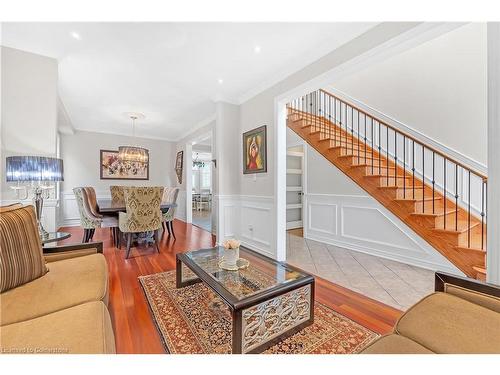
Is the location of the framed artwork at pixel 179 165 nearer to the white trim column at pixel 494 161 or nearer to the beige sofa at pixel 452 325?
the white trim column at pixel 494 161

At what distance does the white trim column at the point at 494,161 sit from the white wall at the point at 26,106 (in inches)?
159

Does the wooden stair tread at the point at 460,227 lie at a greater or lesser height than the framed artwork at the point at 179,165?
lesser

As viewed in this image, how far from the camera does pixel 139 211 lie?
10.8ft

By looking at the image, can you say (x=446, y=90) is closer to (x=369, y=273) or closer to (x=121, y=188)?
(x=369, y=273)

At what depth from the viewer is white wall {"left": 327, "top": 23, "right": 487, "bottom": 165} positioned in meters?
3.08

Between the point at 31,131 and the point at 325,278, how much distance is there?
12.2 ft

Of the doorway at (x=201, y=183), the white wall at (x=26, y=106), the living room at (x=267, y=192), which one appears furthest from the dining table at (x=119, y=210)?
the doorway at (x=201, y=183)

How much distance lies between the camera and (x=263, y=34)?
7.26ft

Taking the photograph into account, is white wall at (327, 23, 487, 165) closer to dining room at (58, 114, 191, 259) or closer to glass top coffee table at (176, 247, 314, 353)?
glass top coffee table at (176, 247, 314, 353)

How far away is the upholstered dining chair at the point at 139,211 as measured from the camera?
3209mm

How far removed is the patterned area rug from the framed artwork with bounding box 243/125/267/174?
1.99 metres

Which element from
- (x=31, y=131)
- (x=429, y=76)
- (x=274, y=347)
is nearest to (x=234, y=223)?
(x=274, y=347)

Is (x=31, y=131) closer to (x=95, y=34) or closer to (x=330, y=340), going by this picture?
(x=95, y=34)

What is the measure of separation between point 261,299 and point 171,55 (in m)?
2.71
